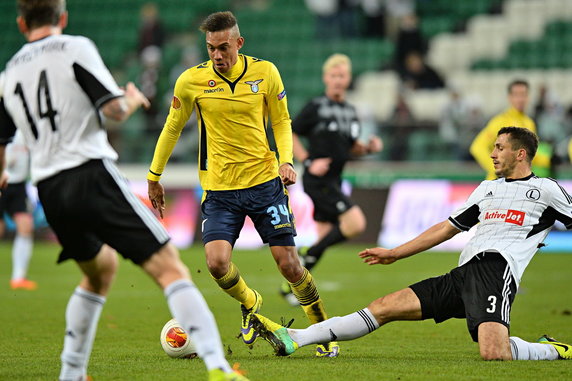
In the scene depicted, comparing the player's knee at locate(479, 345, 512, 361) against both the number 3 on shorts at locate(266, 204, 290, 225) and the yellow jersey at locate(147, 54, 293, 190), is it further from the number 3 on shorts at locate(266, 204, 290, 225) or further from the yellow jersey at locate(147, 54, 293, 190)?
the yellow jersey at locate(147, 54, 293, 190)

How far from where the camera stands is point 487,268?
6672 millimetres

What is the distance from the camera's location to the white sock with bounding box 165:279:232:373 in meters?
4.88

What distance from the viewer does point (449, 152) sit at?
17.8 m

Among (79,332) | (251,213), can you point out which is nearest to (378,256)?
(251,213)

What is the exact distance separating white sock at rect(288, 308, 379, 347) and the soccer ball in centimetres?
72

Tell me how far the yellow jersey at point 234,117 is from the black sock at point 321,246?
358 centimetres

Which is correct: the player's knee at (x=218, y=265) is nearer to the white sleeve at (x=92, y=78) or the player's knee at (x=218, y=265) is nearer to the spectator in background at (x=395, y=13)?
the white sleeve at (x=92, y=78)

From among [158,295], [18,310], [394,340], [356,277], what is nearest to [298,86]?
[356,277]

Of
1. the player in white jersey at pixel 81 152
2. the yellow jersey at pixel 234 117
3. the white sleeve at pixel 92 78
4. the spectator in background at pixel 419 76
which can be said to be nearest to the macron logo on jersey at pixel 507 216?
the yellow jersey at pixel 234 117

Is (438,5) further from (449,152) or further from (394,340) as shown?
(394,340)

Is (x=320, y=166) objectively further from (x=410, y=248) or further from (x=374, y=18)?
(x=374, y=18)

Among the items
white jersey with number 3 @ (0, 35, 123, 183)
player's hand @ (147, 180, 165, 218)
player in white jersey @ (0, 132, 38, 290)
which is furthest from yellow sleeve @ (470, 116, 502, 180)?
white jersey with number 3 @ (0, 35, 123, 183)

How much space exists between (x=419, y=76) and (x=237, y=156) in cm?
1497

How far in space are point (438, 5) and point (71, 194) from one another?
20453mm
